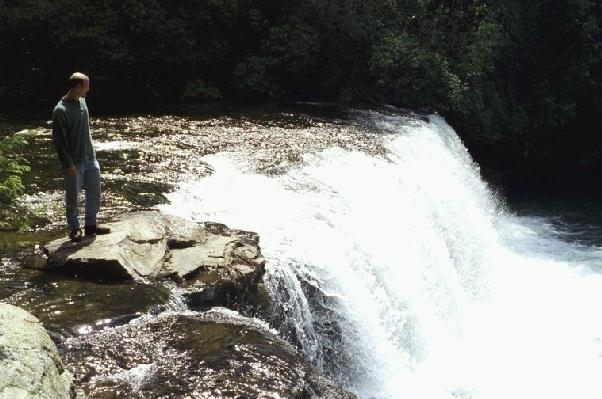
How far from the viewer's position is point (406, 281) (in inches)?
356

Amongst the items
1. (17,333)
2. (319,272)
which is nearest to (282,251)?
(319,272)

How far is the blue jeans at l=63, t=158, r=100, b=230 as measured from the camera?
655cm

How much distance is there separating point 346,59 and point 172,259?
1290cm

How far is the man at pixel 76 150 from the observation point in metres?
6.30

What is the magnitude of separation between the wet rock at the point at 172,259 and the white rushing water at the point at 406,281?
0.41 metres

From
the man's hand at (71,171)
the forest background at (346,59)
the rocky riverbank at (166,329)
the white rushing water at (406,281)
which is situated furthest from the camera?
the forest background at (346,59)

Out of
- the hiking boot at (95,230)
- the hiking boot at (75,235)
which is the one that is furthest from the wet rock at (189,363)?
the hiking boot at (95,230)

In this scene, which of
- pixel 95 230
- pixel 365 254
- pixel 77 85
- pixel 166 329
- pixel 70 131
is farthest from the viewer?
pixel 365 254

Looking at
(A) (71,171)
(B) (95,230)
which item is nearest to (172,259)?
(B) (95,230)

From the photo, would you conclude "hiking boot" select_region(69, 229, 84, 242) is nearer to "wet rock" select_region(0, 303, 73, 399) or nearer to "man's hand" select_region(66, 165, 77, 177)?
"man's hand" select_region(66, 165, 77, 177)

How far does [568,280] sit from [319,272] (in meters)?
9.25

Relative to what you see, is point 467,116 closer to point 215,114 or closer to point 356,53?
point 356,53

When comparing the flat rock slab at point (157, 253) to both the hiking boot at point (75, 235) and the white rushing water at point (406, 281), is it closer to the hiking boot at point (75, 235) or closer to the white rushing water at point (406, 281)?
the hiking boot at point (75, 235)

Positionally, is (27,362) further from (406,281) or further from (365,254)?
(406,281)
